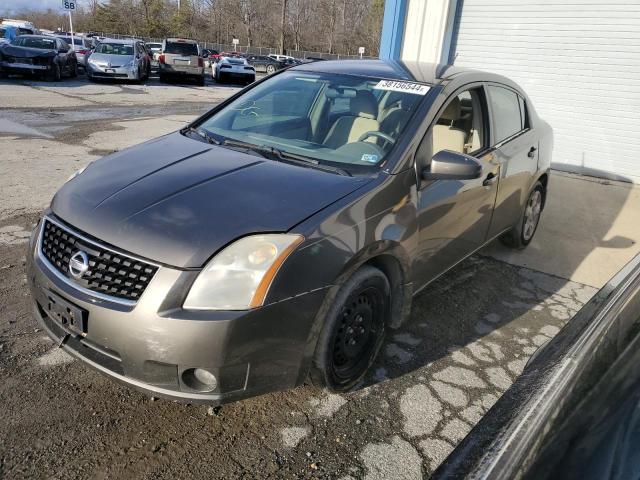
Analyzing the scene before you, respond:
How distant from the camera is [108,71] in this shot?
18625mm

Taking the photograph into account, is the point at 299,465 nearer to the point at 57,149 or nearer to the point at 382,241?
the point at 382,241

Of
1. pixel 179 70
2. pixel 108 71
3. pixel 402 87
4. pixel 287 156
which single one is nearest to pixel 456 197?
pixel 402 87

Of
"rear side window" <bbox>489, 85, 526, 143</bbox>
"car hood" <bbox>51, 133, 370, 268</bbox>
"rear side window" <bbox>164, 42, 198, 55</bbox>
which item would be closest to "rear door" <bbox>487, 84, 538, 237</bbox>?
"rear side window" <bbox>489, 85, 526, 143</bbox>

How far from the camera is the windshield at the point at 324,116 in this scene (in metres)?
3.01

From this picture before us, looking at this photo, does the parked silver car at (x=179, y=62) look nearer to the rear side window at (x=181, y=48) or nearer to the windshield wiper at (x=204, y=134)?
the rear side window at (x=181, y=48)

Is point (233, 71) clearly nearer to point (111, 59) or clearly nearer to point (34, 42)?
point (111, 59)

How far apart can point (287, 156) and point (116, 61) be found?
60.1 feet

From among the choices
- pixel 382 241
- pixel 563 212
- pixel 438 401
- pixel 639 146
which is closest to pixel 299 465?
pixel 438 401

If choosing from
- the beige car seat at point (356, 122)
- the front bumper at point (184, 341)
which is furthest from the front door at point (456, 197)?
the front bumper at point (184, 341)

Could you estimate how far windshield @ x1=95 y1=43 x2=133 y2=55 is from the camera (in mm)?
19484

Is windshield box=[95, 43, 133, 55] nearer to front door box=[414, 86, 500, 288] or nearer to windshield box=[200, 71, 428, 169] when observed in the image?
windshield box=[200, 71, 428, 169]

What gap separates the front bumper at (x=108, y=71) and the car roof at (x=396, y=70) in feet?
55.7

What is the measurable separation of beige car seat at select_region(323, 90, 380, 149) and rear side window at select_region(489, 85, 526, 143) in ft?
3.69

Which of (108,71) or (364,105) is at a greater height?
(364,105)
